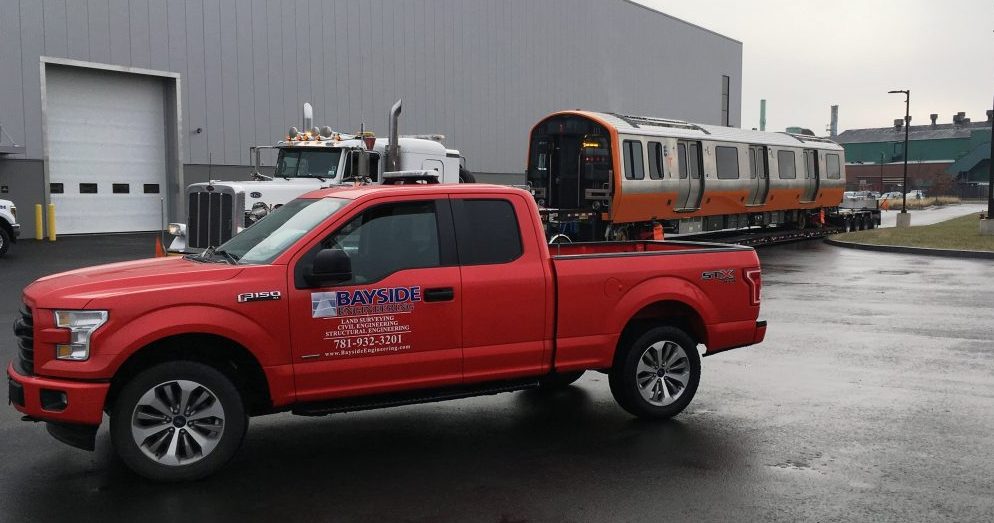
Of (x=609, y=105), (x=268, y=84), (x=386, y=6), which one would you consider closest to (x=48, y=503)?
(x=268, y=84)

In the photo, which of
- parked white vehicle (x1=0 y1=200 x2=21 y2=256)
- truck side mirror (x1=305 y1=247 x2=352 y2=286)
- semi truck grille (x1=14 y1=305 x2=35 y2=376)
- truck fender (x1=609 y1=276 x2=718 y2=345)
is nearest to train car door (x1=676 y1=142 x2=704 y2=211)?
parked white vehicle (x1=0 y1=200 x2=21 y2=256)

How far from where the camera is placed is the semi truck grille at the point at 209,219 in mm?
15156

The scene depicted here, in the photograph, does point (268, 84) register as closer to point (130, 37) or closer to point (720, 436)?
point (130, 37)

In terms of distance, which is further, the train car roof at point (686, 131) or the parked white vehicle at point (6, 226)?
the train car roof at point (686, 131)

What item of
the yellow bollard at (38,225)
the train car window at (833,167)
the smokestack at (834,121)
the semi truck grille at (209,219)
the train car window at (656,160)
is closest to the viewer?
the semi truck grille at (209,219)

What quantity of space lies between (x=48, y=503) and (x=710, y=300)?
198 inches

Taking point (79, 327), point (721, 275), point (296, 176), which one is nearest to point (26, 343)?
point (79, 327)

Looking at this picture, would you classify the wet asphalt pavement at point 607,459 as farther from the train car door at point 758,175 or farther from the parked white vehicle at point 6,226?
the train car door at point 758,175

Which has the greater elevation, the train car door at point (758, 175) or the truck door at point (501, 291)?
the train car door at point (758, 175)

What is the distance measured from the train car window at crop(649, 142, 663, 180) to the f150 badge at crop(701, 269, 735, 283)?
51.9 ft

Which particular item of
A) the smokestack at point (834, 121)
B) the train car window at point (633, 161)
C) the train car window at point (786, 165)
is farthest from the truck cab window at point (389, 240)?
the smokestack at point (834, 121)

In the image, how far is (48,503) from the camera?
5.20 meters

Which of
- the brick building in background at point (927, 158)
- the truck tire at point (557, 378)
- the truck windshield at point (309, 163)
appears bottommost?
the truck tire at point (557, 378)

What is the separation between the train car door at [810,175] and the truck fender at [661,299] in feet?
85.3
